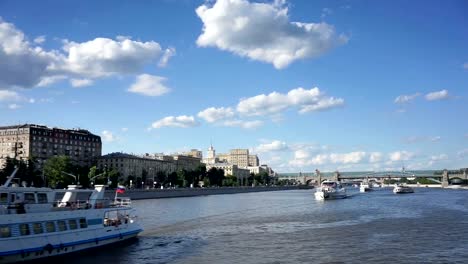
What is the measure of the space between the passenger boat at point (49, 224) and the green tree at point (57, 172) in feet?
305

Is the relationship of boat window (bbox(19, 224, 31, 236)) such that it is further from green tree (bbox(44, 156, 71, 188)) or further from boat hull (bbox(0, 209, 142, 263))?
green tree (bbox(44, 156, 71, 188))

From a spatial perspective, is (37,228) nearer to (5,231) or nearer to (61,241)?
(61,241)

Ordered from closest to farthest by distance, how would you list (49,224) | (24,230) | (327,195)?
(24,230) < (49,224) < (327,195)

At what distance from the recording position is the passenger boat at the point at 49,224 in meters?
35.8

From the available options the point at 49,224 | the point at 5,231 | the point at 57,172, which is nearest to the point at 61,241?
the point at 49,224

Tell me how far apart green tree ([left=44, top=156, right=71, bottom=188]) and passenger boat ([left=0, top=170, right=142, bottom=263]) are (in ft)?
305

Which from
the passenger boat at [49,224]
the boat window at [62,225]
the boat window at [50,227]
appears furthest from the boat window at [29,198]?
the boat window at [62,225]

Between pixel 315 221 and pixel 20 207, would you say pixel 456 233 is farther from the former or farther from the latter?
pixel 20 207

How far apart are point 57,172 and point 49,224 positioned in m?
101

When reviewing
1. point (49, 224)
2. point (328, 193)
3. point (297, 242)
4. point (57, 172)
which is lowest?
point (297, 242)

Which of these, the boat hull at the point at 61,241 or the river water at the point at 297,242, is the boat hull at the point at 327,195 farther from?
the boat hull at the point at 61,241

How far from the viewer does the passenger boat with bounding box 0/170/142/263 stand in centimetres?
3575

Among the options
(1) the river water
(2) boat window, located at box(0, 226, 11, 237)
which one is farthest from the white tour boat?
(2) boat window, located at box(0, 226, 11, 237)

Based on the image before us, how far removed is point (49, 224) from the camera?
128 feet
